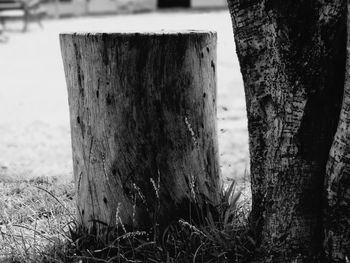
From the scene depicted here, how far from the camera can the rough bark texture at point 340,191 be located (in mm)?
1771

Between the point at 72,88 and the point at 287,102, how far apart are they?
0.90m

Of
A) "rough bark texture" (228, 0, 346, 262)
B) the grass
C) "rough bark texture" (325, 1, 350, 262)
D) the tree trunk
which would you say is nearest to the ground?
the tree trunk

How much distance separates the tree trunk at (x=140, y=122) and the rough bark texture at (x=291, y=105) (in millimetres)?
300

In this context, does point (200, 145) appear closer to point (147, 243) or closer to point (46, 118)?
point (147, 243)

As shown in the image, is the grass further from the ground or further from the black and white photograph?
the ground

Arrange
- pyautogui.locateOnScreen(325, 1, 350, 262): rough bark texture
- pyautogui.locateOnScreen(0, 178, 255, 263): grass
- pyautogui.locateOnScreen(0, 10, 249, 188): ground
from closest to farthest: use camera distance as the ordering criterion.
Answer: pyautogui.locateOnScreen(325, 1, 350, 262): rough bark texture < pyautogui.locateOnScreen(0, 178, 255, 263): grass < pyautogui.locateOnScreen(0, 10, 249, 188): ground

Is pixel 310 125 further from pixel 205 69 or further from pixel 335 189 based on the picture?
pixel 205 69

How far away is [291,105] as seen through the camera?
1903 millimetres

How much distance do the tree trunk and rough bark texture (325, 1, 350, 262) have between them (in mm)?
534

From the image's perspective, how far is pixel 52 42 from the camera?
1273cm

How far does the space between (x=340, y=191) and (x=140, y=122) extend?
2.59ft

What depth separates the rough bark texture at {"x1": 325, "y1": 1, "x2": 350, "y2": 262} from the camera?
5.81 ft

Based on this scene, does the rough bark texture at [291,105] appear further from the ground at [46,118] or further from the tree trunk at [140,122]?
the ground at [46,118]

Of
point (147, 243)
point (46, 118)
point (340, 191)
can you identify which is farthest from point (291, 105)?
point (46, 118)
